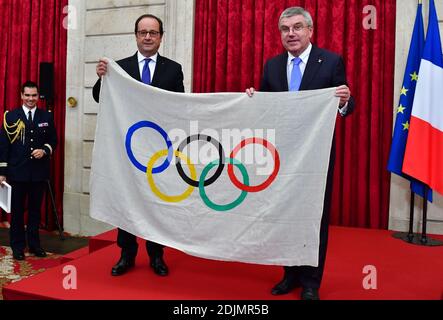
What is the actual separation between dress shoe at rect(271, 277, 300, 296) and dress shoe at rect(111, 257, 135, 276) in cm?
88

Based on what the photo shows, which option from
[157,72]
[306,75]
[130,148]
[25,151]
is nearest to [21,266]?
[25,151]

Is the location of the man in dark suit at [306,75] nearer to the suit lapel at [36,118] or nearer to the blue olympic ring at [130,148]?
the blue olympic ring at [130,148]

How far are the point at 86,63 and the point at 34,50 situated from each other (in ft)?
2.52

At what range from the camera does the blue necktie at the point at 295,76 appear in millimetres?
2346

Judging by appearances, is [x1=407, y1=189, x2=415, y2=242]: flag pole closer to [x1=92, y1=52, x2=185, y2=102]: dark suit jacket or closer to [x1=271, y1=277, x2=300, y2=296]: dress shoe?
[x1=271, y1=277, x2=300, y2=296]: dress shoe

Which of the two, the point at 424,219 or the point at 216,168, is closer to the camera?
the point at 216,168

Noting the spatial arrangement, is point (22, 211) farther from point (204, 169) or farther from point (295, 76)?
point (295, 76)

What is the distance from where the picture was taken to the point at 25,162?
13.4 feet

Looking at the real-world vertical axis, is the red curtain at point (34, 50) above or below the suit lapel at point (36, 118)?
above

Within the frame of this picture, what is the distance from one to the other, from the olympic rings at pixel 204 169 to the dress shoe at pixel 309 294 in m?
0.54

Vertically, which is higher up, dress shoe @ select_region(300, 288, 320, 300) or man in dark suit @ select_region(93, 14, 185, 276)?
man in dark suit @ select_region(93, 14, 185, 276)

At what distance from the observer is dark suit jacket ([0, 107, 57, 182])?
4070 mm

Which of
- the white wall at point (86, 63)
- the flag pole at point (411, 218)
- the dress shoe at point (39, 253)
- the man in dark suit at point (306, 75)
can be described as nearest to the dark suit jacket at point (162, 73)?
the man in dark suit at point (306, 75)

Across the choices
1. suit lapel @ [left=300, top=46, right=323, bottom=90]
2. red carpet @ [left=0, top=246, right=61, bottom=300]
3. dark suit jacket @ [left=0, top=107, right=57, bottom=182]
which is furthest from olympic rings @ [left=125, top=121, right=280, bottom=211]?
dark suit jacket @ [left=0, top=107, right=57, bottom=182]
